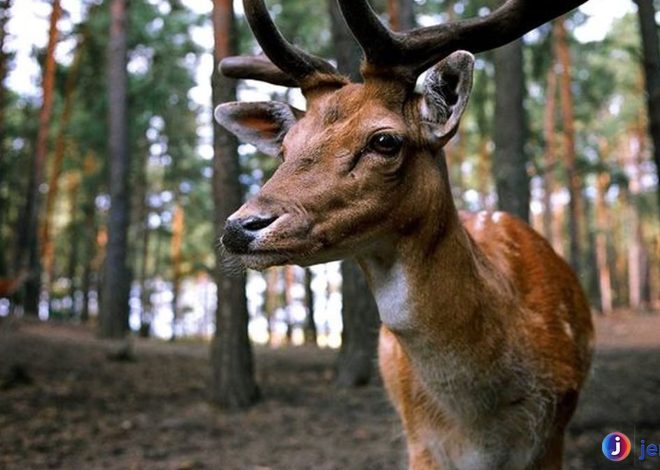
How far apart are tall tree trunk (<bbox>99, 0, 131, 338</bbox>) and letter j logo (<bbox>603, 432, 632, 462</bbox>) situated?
13.5m

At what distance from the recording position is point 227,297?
826 cm

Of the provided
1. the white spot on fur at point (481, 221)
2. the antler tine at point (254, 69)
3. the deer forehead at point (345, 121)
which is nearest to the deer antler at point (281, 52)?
the antler tine at point (254, 69)

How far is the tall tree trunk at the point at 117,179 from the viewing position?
17.3 m

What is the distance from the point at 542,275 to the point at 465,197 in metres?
27.7

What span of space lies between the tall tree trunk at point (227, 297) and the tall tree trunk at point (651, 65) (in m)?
4.25

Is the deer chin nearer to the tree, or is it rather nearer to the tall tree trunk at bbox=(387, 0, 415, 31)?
the tall tree trunk at bbox=(387, 0, 415, 31)

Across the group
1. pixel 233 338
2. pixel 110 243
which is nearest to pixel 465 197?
pixel 110 243

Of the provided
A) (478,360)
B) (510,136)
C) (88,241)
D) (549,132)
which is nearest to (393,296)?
(478,360)

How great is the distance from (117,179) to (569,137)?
42.6 ft

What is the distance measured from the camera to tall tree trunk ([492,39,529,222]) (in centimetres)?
935

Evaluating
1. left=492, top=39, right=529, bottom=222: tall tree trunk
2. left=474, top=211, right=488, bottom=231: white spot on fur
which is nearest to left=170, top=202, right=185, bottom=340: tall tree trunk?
left=492, top=39, right=529, bottom=222: tall tree trunk

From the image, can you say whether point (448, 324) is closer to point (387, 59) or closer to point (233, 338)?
point (387, 59)

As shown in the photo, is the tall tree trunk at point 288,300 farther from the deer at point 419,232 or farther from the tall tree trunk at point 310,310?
the deer at point 419,232

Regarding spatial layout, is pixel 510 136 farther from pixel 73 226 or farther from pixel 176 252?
pixel 176 252
